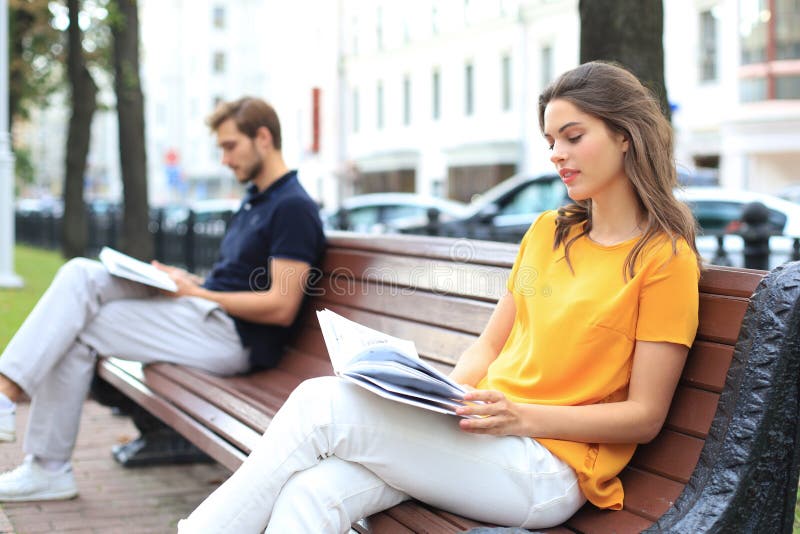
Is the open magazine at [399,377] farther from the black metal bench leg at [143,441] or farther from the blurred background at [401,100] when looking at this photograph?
the black metal bench leg at [143,441]

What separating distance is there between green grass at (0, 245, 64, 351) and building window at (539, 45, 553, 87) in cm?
1836

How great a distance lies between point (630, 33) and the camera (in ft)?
17.4

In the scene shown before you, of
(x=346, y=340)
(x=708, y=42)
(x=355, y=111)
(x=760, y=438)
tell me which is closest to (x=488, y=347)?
(x=346, y=340)

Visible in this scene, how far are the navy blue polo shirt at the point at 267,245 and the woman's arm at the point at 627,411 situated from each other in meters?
2.16

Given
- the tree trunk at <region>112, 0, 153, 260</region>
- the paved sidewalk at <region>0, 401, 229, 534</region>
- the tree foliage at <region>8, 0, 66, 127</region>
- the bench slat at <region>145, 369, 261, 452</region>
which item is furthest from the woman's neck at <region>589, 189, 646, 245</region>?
the tree foliage at <region>8, 0, 66, 127</region>

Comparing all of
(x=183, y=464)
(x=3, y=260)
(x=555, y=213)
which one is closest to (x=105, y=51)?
(x=3, y=260)

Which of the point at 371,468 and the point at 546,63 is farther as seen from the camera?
the point at 546,63

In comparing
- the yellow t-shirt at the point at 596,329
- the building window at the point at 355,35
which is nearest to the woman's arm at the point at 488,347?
the yellow t-shirt at the point at 596,329

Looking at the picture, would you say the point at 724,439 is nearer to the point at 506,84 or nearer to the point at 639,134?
the point at 639,134

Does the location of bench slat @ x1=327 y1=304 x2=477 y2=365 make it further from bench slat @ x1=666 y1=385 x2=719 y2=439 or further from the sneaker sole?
the sneaker sole

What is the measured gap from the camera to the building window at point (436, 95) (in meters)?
41.8

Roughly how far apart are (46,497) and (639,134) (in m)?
2.83

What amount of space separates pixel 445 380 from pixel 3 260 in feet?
37.5

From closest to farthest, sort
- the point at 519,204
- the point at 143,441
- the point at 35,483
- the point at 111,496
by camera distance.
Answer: the point at 35,483, the point at 111,496, the point at 143,441, the point at 519,204
